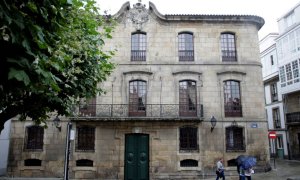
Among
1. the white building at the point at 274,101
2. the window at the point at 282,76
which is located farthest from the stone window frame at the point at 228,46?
the white building at the point at 274,101

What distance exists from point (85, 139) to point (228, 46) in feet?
37.2

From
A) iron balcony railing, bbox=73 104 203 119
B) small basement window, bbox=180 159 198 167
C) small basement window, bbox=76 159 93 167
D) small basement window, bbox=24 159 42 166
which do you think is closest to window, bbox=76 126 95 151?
small basement window, bbox=76 159 93 167

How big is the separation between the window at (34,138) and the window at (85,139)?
233cm

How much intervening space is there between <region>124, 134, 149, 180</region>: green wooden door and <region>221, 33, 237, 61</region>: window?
24.9ft

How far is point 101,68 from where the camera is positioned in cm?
970

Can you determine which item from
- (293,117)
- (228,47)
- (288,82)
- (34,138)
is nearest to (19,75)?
(34,138)

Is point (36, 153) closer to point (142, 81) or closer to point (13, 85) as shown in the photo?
point (142, 81)

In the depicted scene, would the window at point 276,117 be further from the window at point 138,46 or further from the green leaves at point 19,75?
the green leaves at point 19,75

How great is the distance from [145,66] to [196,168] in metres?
7.21

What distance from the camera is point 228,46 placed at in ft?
61.9

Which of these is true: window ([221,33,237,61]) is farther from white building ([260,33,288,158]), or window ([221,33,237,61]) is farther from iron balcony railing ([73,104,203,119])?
white building ([260,33,288,158])

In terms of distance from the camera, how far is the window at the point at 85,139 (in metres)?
17.3

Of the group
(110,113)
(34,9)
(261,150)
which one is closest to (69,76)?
(34,9)

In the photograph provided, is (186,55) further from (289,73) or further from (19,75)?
(19,75)
